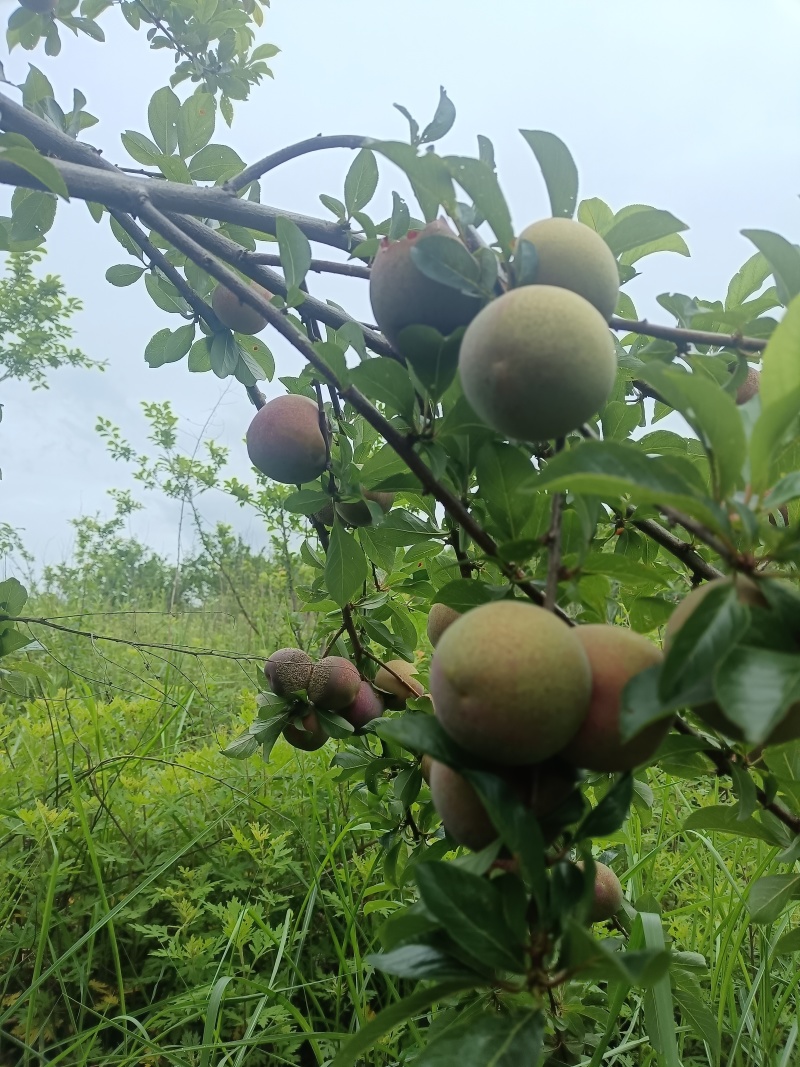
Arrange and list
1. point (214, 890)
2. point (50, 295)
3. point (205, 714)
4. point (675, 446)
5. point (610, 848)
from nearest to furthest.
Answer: point (675, 446), point (610, 848), point (214, 890), point (205, 714), point (50, 295)

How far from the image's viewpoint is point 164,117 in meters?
1.33

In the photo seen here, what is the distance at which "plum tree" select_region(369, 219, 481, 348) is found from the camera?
69cm

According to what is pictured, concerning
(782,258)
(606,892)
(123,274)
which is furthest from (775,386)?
(123,274)

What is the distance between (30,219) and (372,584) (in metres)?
0.89

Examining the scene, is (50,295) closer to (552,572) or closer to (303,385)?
(303,385)

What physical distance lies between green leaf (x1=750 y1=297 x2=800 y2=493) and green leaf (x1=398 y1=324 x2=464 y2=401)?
25 cm

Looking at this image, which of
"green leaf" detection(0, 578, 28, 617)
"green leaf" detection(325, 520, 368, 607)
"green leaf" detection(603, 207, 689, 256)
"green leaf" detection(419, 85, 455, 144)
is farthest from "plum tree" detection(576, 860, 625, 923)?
"green leaf" detection(0, 578, 28, 617)

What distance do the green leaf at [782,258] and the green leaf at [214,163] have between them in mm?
1034

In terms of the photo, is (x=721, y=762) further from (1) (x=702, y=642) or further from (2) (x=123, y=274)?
(2) (x=123, y=274)

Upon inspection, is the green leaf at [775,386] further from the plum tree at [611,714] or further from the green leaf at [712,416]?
the plum tree at [611,714]

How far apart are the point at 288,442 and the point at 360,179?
0.39 meters

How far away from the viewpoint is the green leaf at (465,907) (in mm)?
469

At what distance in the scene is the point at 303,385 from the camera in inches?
50.5

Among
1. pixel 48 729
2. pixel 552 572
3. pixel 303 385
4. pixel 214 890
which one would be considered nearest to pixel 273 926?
pixel 214 890
